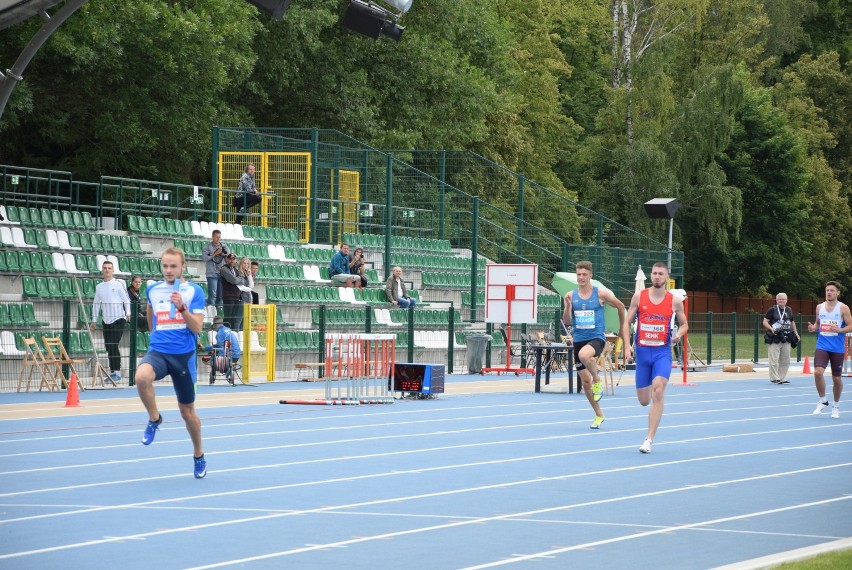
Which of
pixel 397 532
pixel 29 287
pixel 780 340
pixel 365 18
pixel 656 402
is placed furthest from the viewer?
pixel 780 340

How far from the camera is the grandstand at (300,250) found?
87.0 feet

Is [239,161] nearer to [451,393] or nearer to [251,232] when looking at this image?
[251,232]

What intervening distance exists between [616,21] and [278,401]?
163ft

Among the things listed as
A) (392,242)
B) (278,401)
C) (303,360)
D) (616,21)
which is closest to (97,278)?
(303,360)

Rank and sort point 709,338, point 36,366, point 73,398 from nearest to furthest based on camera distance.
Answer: point 73,398 < point 36,366 < point 709,338

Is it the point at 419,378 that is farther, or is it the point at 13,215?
the point at 13,215

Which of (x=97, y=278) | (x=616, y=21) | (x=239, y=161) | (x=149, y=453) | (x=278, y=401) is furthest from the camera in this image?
(x=616, y=21)

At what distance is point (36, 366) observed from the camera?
24.1 meters

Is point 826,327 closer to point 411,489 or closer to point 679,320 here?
point 679,320

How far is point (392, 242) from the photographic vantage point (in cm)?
3850

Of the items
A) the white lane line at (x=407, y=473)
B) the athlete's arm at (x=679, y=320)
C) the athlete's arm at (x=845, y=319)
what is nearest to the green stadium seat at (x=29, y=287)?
the white lane line at (x=407, y=473)

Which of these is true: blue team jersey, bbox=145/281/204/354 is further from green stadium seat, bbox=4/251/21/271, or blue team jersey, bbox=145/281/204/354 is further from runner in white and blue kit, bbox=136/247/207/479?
green stadium seat, bbox=4/251/21/271

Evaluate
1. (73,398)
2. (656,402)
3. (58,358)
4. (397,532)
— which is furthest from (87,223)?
(397,532)

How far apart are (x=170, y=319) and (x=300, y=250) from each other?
21962 millimetres
